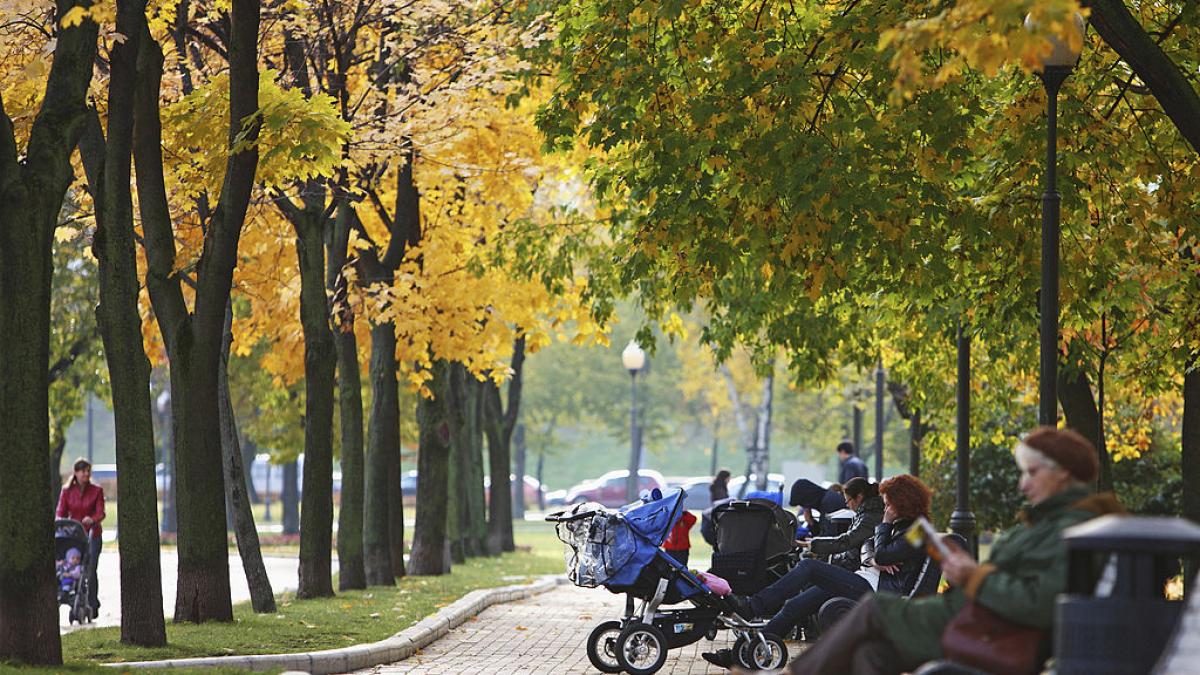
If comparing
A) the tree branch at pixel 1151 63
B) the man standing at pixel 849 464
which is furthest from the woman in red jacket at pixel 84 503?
the tree branch at pixel 1151 63

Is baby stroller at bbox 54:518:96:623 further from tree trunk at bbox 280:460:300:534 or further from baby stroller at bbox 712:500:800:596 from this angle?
tree trunk at bbox 280:460:300:534

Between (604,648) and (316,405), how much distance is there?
24.4 ft

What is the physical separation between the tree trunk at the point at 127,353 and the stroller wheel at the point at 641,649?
364 cm

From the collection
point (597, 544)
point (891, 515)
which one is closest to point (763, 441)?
point (597, 544)

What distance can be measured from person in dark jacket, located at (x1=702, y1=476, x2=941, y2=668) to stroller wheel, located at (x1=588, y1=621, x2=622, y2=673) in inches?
29.6

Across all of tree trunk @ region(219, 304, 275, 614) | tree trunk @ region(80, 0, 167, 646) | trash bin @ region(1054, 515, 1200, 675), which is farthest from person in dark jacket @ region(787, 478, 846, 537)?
trash bin @ region(1054, 515, 1200, 675)

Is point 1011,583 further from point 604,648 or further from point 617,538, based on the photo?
point 604,648

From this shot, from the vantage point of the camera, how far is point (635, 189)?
17.8 metres

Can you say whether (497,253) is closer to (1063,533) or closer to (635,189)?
(635,189)

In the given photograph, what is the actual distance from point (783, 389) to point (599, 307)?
43.8 m

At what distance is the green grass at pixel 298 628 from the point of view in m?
14.9

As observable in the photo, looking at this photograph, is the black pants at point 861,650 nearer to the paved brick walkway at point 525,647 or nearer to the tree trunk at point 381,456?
the paved brick walkway at point 525,647

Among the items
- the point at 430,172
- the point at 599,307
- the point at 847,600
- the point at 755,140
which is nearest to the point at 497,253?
the point at 599,307

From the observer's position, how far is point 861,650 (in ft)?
27.4
